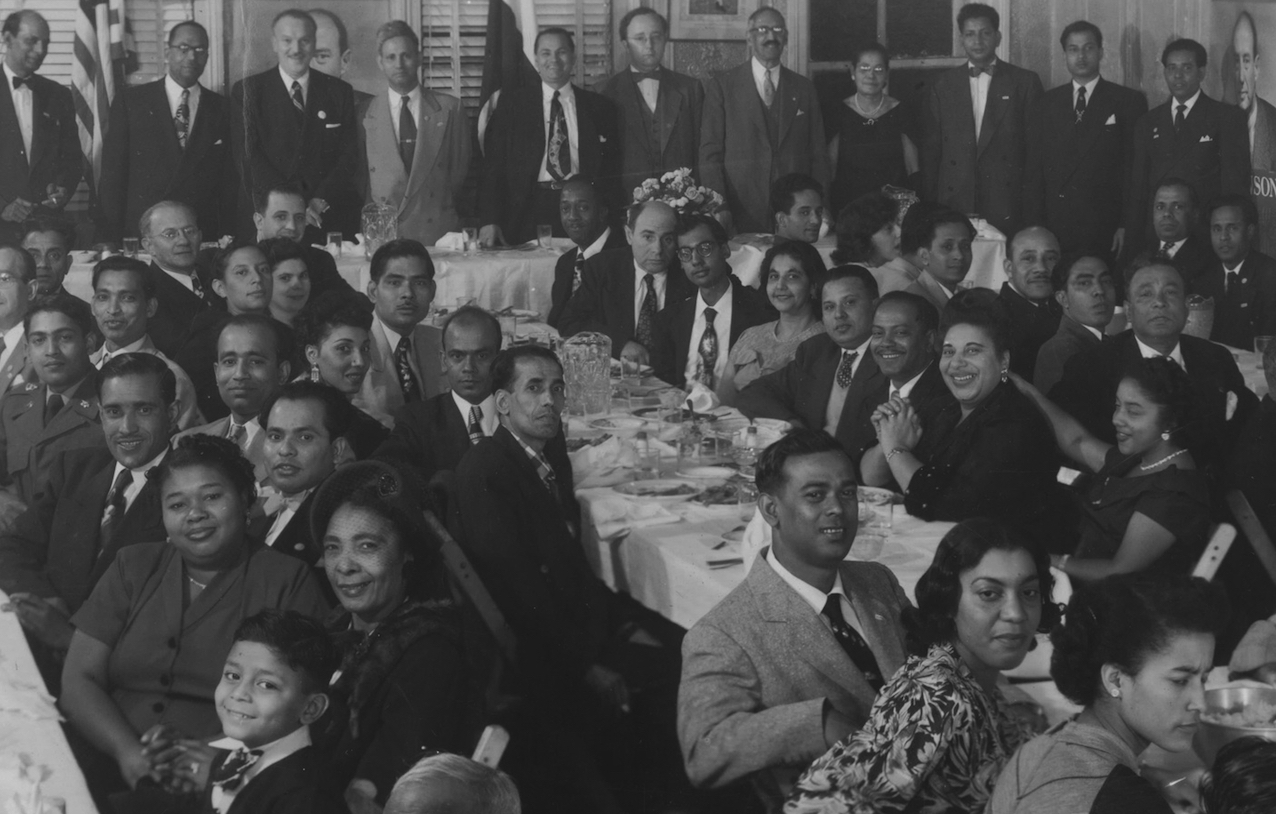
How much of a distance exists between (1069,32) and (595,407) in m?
1.73

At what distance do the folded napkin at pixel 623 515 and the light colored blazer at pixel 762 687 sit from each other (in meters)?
0.91

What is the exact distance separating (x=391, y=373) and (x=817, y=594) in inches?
72.7

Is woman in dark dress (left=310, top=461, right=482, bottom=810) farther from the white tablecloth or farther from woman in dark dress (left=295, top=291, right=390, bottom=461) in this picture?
woman in dark dress (left=295, top=291, right=390, bottom=461)

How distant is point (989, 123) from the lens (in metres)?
3.79

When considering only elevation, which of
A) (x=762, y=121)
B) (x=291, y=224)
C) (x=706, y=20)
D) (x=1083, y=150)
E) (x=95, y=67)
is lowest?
(x=291, y=224)

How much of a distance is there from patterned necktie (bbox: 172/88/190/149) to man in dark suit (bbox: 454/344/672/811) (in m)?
0.89

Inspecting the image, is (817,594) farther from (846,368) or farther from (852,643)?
(846,368)

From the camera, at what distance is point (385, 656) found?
276cm

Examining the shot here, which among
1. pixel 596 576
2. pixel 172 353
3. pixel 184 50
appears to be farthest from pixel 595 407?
pixel 184 50

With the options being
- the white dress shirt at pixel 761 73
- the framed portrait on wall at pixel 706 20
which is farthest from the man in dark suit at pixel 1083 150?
the framed portrait on wall at pixel 706 20

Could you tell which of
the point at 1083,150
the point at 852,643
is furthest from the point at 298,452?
the point at 1083,150

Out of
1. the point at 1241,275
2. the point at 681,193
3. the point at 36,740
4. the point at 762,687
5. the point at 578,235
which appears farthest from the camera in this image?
the point at 578,235

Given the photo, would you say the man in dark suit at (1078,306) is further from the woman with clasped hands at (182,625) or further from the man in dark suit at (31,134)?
the man in dark suit at (31,134)

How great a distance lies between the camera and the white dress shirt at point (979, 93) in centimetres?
371
